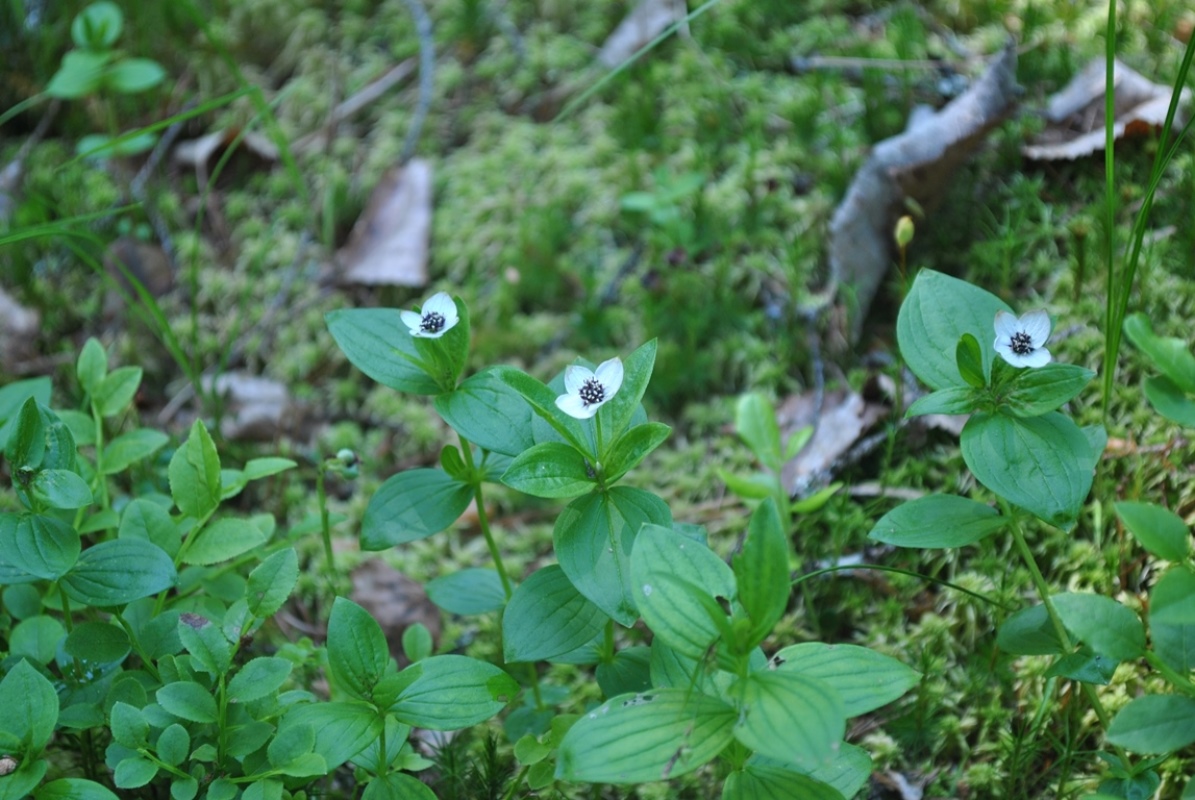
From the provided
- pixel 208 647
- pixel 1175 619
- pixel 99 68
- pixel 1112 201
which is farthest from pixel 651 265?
pixel 99 68

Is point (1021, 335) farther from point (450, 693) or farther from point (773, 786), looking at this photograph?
point (450, 693)

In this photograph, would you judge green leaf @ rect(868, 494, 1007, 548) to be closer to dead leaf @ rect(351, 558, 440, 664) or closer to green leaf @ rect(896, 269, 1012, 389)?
green leaf @ rect(896, 269, 1012, 389)

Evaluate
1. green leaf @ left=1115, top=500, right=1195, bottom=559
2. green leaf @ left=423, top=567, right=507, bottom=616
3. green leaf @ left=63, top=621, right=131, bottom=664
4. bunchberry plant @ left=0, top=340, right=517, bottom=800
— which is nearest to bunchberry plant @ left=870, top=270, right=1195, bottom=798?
green leaf @ left=1115, top=500, right=1195, bottom=559

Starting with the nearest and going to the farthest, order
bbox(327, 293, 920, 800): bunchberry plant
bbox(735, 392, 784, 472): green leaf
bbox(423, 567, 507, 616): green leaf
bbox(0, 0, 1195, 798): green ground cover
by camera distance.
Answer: bbox(327, 293, 920, 800): bunchberry plant
bbox(423, 567, 507, 616): green leaf
bbox(0, 0, 1195, 798): green ground cover
bbox(735, 392, 784, 472): green leaf

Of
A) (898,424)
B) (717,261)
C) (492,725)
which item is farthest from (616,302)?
(492,725)

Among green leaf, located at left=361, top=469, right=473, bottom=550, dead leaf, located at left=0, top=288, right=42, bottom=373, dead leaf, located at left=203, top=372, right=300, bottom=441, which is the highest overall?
green leaf, located at left=361, top=469, right=473, bottom=550

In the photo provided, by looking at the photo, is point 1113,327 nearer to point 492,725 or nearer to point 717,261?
point 717,261
